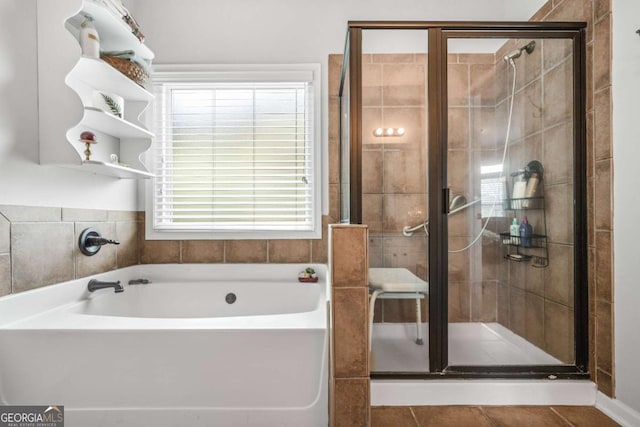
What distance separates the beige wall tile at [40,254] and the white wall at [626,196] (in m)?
2.66

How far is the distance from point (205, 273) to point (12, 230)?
105 cm

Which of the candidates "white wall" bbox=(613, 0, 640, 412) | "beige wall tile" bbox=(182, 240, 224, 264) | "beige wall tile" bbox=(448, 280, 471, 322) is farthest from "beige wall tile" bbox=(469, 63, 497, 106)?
"beige wall tile" bbox=(182, 240, 224, 264)

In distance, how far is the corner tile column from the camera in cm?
121

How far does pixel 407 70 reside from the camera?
5.17 ft

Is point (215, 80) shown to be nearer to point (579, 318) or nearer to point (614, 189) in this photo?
point (614, 189)

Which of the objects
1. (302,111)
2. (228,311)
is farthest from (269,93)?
(228,311)

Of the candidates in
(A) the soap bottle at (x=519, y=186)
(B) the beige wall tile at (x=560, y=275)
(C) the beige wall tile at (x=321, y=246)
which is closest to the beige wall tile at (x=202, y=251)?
(C) the beige wall tile at (x=321, y=246)

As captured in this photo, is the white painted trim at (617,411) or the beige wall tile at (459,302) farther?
the beige wall tile at (459,302)

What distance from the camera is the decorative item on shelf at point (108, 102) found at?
160cm

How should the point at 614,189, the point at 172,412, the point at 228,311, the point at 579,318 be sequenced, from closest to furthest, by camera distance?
the point at 172,412
the point at 614,189
the point at 579,318
the point at 228,311

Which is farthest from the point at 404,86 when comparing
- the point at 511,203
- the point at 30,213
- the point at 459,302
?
the point at 30,213

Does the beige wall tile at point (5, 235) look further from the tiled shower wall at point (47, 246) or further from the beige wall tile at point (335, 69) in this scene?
the beige wall tile at point (335, 69)

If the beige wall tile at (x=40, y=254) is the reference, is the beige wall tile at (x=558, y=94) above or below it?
above

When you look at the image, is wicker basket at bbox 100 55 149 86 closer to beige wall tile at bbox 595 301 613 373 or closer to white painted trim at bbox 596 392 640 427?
beige wall tile at bbox 595 301 613 373
